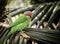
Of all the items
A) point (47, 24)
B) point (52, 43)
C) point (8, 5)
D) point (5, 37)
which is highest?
point (8, 5)

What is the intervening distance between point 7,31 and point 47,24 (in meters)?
0.46

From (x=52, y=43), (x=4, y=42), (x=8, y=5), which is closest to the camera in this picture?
(x=52, y=43)

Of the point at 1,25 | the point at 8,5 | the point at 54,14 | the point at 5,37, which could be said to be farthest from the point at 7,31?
the point at 8,5

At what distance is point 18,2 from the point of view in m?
4.26

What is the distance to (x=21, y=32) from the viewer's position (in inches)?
75.8

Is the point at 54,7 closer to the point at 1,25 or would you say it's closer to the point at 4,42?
the point at 1,25

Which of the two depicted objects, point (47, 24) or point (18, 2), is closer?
point (47, 24)

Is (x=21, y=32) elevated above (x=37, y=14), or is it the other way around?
(x=37, y=14)

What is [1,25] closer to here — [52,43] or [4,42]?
[4,42]

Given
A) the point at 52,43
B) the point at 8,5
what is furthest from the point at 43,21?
the point at 8,5

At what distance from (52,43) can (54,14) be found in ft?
2.15

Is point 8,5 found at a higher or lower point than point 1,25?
higher

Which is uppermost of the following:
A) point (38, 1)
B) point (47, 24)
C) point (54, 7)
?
point (38, 1)

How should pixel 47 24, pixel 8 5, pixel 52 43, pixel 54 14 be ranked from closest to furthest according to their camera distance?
1. pixel 52 43
2. pixel 47 24
3. pixel 54 14
4. pixel 8 5
